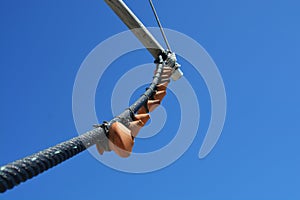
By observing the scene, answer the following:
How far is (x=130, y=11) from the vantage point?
21.2 ft

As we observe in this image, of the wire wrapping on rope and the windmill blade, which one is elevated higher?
the windmill blade

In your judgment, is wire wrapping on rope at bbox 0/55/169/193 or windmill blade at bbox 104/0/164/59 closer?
wire wrapping on rope at bbox 0/55/169/193

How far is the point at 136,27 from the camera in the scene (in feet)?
21.8

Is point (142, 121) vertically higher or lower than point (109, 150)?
higher

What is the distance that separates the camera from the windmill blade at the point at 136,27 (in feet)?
20.8

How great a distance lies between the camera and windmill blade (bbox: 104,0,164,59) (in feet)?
20.8

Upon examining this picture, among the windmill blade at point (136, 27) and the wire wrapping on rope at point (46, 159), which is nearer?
the wire wrapping on rope at point (46, 159)

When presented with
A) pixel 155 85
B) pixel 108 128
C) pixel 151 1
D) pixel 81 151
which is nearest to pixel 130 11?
pixel 151 1

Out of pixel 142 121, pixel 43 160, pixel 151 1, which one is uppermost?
pixel 151 1

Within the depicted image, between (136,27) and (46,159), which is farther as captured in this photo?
(136,27)

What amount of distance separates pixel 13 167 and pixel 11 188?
14 centimetres

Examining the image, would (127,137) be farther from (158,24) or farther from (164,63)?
(158,24)

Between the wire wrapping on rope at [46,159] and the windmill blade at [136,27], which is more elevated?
the windmill blade at [136,27]

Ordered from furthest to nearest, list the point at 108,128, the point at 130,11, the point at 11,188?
the point at 130,11, the point at 108,128, the point at 11,188
